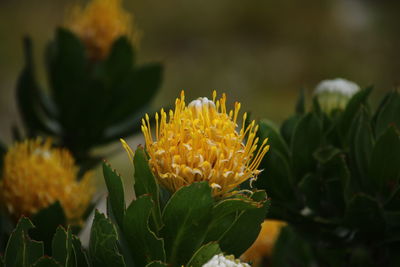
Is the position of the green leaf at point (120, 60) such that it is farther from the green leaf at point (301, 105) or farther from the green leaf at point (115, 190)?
the green leaf at point (115, 190)

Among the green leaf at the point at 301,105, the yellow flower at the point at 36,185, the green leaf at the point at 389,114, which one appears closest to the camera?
the green leaf at the point at 389,114

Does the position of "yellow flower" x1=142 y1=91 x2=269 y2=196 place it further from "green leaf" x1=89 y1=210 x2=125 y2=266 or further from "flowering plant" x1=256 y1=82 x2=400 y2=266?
"flowering plant" x1=256 y1=82 x2=400 y2=266

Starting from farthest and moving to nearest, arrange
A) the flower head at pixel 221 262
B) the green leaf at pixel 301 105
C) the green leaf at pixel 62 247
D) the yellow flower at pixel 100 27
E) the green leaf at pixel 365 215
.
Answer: the yellow flower at pixel 100 27, the green leaf at pixel 301 105, the green leaf at pixel 365 215, the green leaf at pixel 62 247, the flower head at pixel 221 262

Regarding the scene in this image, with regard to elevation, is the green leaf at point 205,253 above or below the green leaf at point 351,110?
below

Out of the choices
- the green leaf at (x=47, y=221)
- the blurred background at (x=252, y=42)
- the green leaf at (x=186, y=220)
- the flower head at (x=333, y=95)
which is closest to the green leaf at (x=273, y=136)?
the flower head at (x=333, y=95)

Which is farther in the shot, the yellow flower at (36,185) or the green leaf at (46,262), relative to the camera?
the yellow flower at (36,185)

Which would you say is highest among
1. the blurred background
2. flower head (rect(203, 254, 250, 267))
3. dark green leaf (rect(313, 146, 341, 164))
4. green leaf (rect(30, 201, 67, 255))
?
dark green leaf (rect(313, 146, 341, 164))

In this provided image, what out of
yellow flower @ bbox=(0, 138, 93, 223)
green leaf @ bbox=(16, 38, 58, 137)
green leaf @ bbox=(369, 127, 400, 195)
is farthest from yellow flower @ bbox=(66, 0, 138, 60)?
green leaf @ bbox=(369, 127, 400, 195)

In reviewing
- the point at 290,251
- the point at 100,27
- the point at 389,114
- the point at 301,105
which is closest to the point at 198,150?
the point at 389,114
